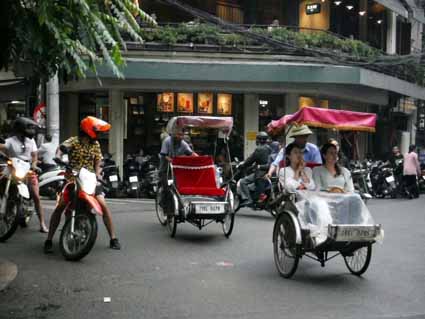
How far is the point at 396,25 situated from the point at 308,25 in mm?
5328

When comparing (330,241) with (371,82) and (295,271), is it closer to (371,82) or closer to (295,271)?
(295,271)

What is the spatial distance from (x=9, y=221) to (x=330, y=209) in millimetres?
4819

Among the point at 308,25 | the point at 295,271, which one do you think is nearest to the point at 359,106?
the point at 308,25

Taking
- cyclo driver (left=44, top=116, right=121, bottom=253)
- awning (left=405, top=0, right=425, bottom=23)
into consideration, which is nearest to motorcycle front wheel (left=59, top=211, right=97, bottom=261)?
cyclo driver (left=44, top=116, right=121, bottom=253)

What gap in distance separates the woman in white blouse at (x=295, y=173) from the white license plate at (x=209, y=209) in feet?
5.09

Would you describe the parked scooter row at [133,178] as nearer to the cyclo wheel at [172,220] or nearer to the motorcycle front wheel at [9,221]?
the cyclo wheel at [172,220]

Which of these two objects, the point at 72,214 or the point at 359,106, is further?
the point at 359,106

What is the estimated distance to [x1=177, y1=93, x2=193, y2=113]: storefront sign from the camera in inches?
819

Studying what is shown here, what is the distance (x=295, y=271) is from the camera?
708 cm

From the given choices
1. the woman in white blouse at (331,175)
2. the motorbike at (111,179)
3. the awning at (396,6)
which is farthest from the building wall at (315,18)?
the woman in white blouse at (331,175)

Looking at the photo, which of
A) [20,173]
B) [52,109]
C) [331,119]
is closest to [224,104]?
[52,109]

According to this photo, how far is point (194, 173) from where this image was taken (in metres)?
10.1

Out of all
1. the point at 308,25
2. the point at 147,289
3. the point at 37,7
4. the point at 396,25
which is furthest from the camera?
the point at 396,25

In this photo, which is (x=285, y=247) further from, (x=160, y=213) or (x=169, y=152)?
(x=160, y=213)
